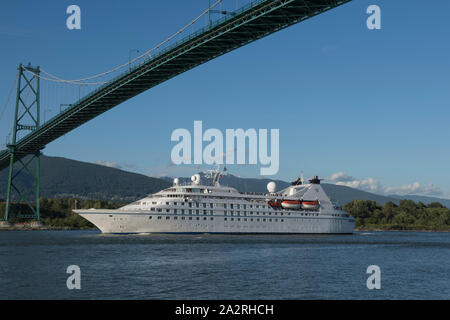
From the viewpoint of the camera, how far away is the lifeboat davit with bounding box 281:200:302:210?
69.6 metres

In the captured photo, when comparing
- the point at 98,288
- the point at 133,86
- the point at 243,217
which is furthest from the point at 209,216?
the point at 98,288

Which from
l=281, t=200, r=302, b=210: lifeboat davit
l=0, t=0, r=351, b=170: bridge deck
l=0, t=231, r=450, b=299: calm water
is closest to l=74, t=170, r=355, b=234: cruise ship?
l=281, t=200, r=302, b=210: lifeboat davit

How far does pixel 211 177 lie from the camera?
2596 inches

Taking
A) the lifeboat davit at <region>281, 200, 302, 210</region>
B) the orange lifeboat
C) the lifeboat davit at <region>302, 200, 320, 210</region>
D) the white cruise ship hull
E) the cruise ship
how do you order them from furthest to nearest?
the lifeboat davit at <region>302, 200, 320, 210</region> < the lifeboat davit at <region>281, 200, 302, 210</region> < the orange lifeboat < the cruise ship < the white cruise ship hull

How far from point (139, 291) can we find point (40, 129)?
5209 cm

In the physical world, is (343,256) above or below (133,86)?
below

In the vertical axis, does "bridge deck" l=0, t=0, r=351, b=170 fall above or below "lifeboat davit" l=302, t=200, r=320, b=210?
above

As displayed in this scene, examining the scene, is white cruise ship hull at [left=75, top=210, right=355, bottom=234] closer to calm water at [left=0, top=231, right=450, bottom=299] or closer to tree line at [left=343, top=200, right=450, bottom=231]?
calm water at [left=0, top=231, right=450, bottom=299]

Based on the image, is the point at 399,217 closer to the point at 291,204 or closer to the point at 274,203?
the point at 291,204

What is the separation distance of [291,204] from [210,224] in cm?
1419

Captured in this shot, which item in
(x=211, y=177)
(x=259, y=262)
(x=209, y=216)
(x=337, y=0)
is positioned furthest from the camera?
(x=211, y=177)

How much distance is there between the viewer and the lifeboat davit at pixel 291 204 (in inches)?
2739

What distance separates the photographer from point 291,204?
7025cm
